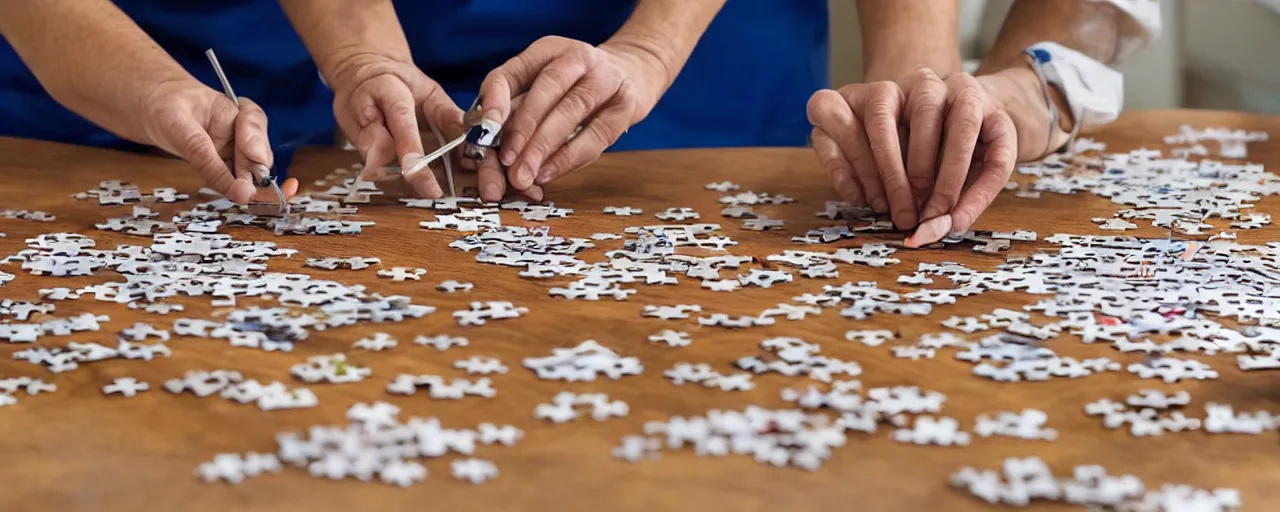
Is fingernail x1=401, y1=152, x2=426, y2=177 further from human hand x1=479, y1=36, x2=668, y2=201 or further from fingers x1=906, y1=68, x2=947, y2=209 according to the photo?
fingers x1=906, y1=68, x2=947, y2=209

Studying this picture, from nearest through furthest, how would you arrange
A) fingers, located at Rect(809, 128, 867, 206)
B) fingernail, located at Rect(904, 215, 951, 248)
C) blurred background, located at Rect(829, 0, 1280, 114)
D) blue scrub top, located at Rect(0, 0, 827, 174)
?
fingernail, located at Rect(904, 215, 951, 248) < fingers, located at Rect(809, 128, 867, 206) < blue scrub top, located at Rect(0, 0, 827, 174) < blurred background, located at Rect(829, 0, 1280, 114)

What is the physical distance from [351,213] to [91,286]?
1.62 ft

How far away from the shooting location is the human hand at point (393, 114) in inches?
72.0

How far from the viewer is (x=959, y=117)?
1640 millimetres

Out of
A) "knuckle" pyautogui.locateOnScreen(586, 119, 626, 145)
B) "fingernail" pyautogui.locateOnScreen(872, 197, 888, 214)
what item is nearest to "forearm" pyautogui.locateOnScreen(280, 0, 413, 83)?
"knuckle" pyautogui.locateOnScreen(586, 119, 626, 145)

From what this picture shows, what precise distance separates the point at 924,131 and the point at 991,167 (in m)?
0.10

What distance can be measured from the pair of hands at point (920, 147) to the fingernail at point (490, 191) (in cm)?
49

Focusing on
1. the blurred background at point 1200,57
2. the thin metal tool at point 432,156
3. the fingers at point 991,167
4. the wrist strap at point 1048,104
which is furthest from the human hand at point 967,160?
the blurred background at point 1200,57

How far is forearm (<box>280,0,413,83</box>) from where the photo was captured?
2027 millimetres

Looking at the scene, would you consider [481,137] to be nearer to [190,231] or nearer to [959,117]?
[190,231]

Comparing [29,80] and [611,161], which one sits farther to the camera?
[29,80]

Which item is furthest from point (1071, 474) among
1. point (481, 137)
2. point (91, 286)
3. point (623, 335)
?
point (481, 137)

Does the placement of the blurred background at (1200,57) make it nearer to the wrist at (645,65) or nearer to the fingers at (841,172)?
the wrist at (645,65)

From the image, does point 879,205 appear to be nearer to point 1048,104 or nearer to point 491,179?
point 1048,104
